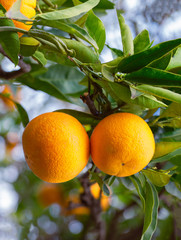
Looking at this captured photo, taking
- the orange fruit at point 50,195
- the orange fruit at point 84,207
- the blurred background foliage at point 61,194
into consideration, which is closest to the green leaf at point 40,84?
the blurred background foliage at point 61,194

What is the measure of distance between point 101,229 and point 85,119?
0.83m

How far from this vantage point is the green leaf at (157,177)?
657 millimetres

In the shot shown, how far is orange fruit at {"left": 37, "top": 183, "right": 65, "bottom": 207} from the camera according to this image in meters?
1.57

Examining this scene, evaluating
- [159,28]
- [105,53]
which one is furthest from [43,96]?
[105,53]

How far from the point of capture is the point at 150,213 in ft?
2.00

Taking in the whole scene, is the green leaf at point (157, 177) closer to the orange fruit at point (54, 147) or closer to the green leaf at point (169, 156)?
the green leaf at point (169, 156)

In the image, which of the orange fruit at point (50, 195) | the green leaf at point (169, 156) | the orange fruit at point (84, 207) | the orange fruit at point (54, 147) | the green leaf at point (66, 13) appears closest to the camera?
the green leaf at point (66, 13)

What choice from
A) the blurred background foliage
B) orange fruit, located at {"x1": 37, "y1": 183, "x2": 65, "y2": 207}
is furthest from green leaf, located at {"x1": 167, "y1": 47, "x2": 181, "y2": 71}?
orange fruit, located at {"x1": 37, "y1": 183, "x2": 65, "y2": 207}

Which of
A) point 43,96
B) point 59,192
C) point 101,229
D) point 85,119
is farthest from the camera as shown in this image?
point 43,96

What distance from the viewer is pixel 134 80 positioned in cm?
55

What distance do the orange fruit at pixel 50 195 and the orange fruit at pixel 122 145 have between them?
40.2 inches

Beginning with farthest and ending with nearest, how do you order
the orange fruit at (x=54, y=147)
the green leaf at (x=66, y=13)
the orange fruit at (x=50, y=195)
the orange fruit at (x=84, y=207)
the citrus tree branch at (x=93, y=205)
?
the orange fruit at (x=50, y=195) → the orange fruit at (x=84, y=207) → the citrus tree branch at (x=93, y=205) → the orange fruit at (x=54, y=147) → the green leaf at (x=66, y=13)

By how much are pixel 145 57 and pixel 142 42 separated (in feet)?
0.38

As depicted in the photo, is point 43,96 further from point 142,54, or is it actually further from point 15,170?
point 142,54
